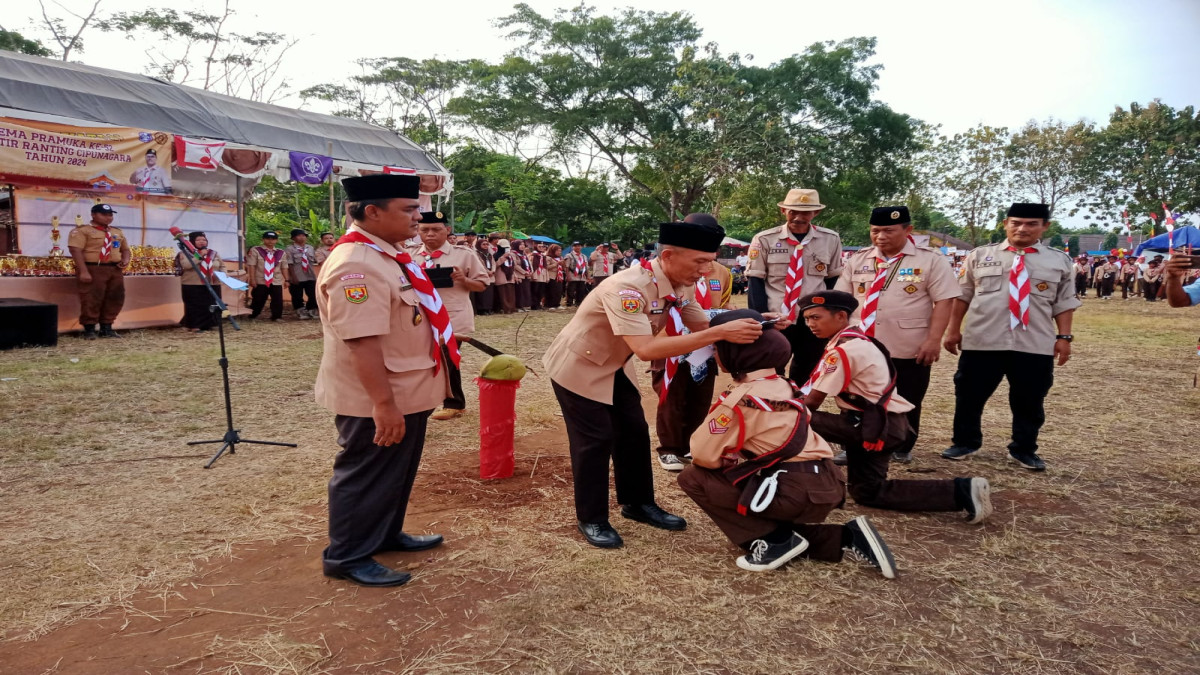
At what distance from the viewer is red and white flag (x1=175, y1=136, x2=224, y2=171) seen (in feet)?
40.1

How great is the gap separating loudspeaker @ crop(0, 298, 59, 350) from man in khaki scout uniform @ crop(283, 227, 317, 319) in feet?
16.5

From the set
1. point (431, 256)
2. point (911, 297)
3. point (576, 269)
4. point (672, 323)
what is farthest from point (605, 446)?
point (576, 269)

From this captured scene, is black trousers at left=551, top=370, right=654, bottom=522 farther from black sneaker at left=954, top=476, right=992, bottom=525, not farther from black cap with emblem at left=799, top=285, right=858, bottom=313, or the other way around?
black sneaker at left=954, top=476, right=992, bottom=525

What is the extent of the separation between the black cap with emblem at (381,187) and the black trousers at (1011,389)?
411 cm

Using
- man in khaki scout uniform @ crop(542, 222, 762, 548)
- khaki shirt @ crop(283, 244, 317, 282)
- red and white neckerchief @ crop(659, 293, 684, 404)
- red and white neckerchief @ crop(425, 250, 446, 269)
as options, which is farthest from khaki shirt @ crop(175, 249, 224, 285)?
man in khaki scout uniform @ crop(542, 222, 762, 548)

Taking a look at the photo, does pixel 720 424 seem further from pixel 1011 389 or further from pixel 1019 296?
pixel 1011 389

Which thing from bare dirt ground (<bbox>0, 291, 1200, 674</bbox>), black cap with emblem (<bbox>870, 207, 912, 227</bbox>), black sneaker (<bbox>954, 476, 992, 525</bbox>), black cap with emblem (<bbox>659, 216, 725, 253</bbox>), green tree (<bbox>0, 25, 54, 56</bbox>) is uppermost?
green tree (<bbox>0, 25, 54, 56</bbox>)

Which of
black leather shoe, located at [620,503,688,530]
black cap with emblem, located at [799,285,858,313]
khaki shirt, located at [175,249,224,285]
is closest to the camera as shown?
black leather shoe, located at [620,503,688,530]

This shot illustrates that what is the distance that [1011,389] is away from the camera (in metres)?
5.11

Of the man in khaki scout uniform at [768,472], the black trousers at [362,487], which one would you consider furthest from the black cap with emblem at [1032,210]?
the black trousers at [362,487]

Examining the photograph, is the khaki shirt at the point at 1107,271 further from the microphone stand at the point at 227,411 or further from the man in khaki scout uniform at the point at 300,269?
the microphone stand at the point at 227,411

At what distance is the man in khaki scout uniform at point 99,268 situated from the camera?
35.0 feet

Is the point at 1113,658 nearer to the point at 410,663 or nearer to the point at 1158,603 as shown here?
the point at 1158,603

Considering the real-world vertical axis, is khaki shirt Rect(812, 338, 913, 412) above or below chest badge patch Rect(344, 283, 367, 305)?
below
